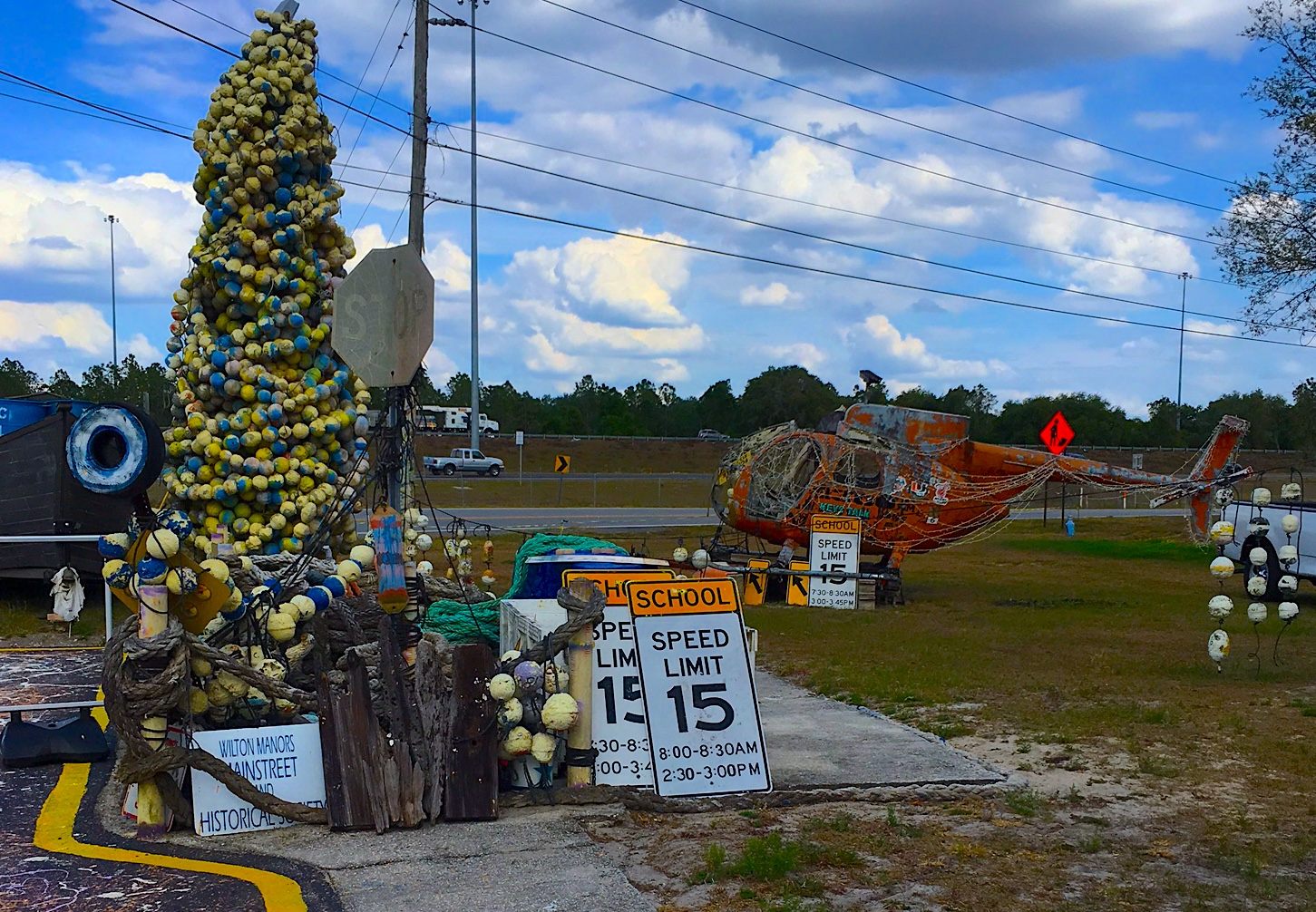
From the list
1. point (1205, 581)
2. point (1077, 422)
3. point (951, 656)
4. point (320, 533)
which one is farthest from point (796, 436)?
point (1077, 422)

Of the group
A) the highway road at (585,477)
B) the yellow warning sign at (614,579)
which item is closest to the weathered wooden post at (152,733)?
the yellow warning sign at (614,579)

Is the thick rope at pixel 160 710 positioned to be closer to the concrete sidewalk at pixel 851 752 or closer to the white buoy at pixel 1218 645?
the concrete sidewalk at pixel 851 752

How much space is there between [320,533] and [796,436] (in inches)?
523

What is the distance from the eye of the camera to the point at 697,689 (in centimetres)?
784

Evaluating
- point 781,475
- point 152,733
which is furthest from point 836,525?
point 152,733

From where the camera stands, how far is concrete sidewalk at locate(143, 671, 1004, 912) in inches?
230

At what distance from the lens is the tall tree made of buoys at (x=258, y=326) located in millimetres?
12453

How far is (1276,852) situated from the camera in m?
6.43

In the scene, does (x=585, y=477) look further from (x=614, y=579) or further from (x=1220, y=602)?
(x=614, y=579)

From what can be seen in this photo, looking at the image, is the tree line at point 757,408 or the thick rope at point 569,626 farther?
the tree line at point 757,408

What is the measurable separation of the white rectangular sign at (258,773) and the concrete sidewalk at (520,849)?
12 centimetres

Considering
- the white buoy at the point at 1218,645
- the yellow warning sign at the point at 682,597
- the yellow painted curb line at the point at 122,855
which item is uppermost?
the yellow warning sign at the point at 682,597

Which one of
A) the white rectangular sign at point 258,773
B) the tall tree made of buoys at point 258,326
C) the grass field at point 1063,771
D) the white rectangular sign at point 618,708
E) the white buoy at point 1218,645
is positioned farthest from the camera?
the tall tree made of buoys at point 258,326

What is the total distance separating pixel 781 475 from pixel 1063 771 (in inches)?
471
